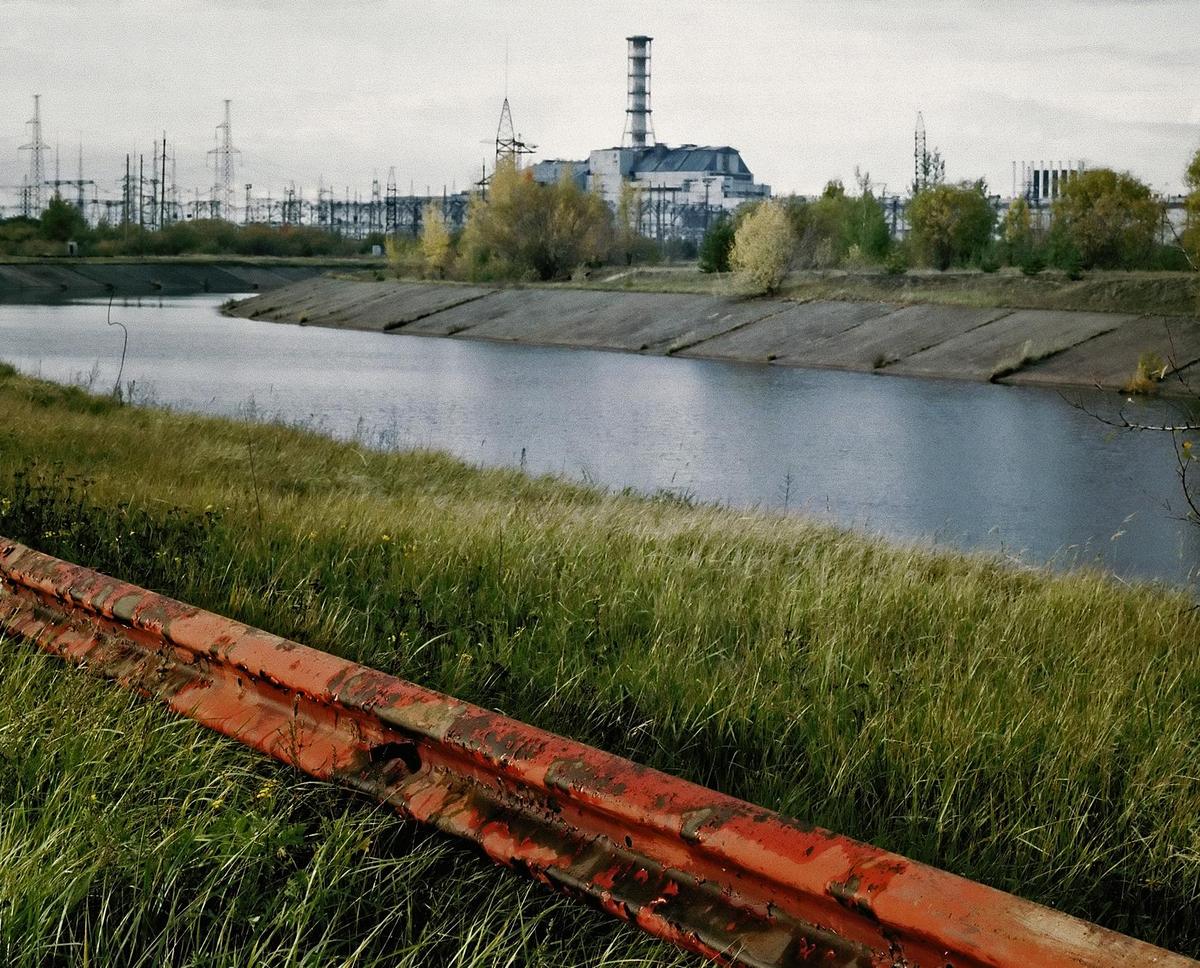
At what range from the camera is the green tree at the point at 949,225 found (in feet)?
130

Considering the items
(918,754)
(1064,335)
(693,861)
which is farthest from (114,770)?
(1064,335)

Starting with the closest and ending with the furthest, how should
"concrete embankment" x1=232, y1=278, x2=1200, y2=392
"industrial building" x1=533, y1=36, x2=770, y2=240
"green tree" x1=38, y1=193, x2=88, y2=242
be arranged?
"concrete embankment" x1=232, y1=278, x2=1200, y2=392 → "green tree" x1=38, y1=193, x2=88, y2=242 → "industrial building" x1=533, y1=36, x2=770, y2=240

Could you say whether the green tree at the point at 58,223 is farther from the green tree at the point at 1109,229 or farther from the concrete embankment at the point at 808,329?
the green tree at the point at 1109,229

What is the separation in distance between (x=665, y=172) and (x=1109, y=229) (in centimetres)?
8218

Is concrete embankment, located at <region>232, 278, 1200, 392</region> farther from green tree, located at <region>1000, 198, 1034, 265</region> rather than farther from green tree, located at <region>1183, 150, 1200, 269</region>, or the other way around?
green tree, located at <region>1000, 198, 1034, 265</region>

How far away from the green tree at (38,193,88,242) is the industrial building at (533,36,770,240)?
4026 cm

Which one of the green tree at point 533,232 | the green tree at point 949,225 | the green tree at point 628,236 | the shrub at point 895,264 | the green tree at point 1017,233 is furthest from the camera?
the green tree at point 628,236

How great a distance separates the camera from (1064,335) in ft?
84.6

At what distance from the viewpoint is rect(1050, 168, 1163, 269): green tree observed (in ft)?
109

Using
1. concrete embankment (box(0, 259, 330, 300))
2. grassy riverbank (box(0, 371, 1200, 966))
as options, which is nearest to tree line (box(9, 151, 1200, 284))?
concrete embankment (box(0, 259, 330, 300))

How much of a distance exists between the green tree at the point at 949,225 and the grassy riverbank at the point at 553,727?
1403 inches

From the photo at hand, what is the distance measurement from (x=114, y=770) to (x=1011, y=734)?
1.83 m

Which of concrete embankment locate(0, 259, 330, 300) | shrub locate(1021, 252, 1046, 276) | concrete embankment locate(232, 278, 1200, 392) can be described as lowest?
concrete embankment locate(232, 278, 1200, 392)

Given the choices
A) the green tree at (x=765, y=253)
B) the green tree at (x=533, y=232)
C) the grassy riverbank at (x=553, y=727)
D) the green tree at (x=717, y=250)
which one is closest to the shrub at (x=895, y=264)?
the green tree at (x=765, y=253)
